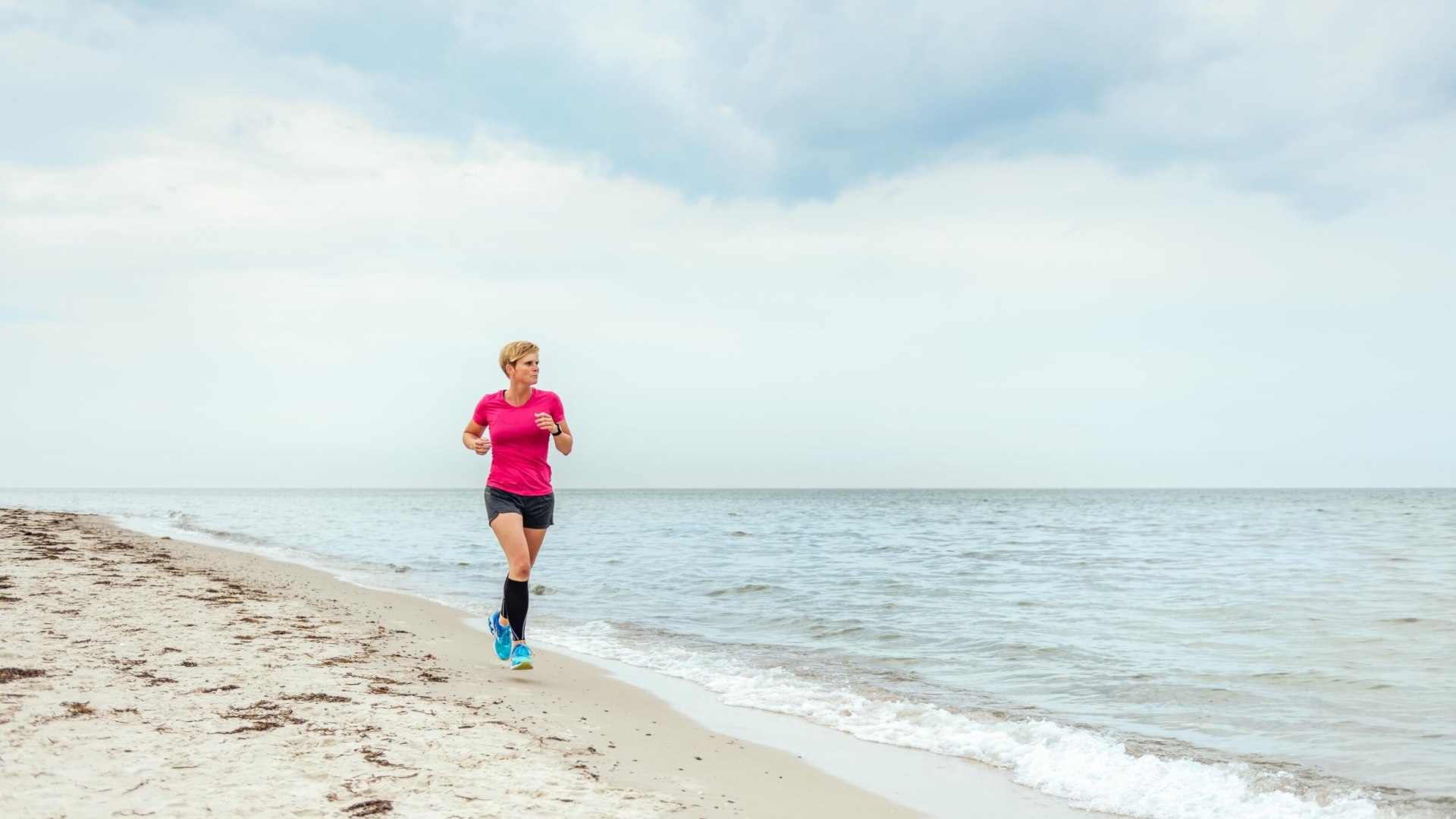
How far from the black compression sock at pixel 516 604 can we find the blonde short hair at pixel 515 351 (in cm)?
146

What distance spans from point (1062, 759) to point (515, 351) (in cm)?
406

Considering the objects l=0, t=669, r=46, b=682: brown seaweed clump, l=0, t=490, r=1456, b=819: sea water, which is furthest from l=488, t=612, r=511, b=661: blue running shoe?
l=0, t=669, r=46, b=682: brown seaweed clump

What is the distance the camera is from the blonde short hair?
18.4 ft

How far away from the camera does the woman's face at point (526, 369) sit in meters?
5.58

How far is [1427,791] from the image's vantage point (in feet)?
14.4

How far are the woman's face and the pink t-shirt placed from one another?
21 centimetres

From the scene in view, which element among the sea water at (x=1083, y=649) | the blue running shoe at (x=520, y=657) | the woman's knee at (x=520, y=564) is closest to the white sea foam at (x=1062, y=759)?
the sea water at (x=1083, y=649)

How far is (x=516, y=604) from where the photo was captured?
231 inches

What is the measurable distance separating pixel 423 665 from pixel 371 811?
313cm

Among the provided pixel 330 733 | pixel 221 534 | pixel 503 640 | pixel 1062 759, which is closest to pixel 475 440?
pixel 503 640

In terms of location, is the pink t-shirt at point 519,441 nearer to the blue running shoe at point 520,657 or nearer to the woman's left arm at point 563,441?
the woman's left arm at point 563,441

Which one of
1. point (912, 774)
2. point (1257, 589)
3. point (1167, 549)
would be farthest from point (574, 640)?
point (1167, 549)

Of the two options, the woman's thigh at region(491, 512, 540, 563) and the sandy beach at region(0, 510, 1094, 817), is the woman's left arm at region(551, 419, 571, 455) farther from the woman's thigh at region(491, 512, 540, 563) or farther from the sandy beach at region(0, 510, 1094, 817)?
the sandy beach at region(0, 510, 1094, 817)

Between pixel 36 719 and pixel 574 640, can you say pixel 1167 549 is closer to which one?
pixel 574 640
